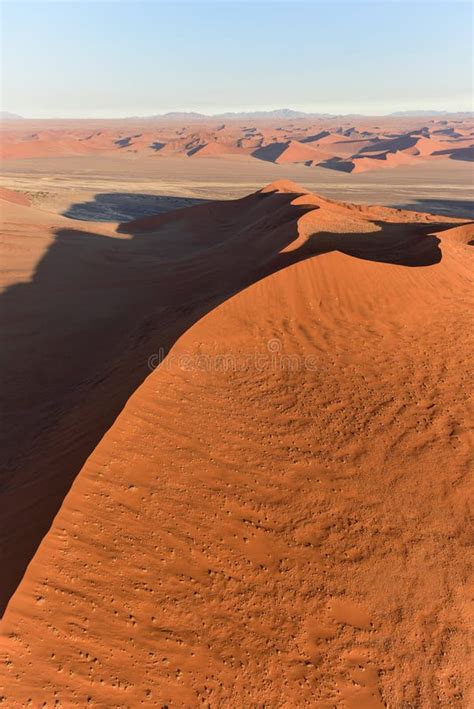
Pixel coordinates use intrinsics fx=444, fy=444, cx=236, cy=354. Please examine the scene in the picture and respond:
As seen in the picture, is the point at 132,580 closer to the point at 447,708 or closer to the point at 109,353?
the point at 447,708

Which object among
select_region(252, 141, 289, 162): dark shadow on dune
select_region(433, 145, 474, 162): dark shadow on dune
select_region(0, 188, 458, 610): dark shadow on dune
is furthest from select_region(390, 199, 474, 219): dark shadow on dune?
select_region(433, 145, 474, 162): dark shadow on dune

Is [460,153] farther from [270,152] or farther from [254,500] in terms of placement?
[254,500]

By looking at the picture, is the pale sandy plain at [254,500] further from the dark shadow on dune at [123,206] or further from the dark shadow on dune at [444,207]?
the dark shadow on dune at [444,207]

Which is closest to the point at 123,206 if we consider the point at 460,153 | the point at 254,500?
the point at 254,500

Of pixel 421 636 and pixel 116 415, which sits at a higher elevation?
pixel 116 415

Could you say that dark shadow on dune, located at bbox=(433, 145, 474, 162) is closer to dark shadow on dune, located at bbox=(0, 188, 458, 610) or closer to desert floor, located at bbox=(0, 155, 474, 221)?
desert floor, located at bbox=(0, 155, 474, 221)

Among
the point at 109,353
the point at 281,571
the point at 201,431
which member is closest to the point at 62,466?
the point at 201,431
